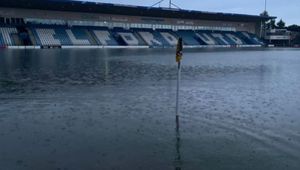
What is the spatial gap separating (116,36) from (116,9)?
722 centimetres

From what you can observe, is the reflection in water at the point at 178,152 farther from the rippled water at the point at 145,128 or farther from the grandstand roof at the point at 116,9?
the grandstand roof at the point at 116,9

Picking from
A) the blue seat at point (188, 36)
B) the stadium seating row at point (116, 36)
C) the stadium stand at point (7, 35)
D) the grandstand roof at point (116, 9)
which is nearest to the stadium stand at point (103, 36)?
the stadium seating row at point (116, 36)

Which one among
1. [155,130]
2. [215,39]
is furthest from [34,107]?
[215,39]

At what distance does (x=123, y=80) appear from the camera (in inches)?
943

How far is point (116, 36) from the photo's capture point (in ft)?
319

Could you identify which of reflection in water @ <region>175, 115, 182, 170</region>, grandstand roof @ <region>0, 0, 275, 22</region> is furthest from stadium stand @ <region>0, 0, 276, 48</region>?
reflection in water @ <region>175, 115, 182, 170</region>

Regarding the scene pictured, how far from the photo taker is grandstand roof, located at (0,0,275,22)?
83.5 meters

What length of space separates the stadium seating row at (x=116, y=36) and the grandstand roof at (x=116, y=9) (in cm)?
472

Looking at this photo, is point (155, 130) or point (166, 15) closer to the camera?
point (155, 130)

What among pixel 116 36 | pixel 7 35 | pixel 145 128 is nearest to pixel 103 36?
pixel 116 36

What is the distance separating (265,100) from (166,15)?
95033 millimetres

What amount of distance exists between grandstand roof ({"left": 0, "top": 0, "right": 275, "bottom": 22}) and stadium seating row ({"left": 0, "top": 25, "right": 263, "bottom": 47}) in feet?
15.5

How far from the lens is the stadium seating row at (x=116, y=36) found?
269ft

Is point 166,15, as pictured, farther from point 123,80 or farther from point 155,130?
point 155,130
